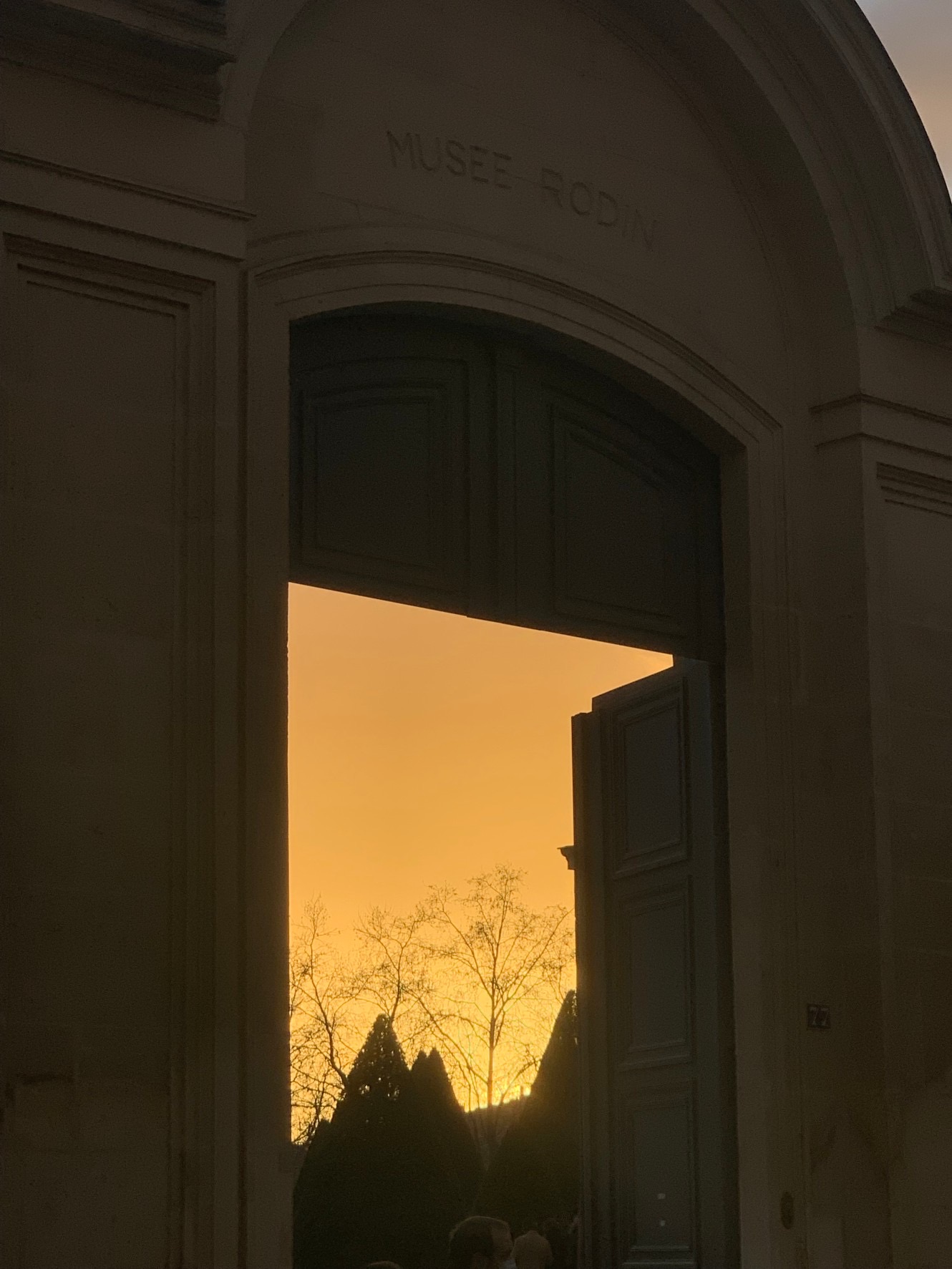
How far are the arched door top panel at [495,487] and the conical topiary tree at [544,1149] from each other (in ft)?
50.4

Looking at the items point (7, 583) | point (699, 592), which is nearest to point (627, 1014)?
point (699, 592)

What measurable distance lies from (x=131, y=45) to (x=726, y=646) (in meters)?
3.64

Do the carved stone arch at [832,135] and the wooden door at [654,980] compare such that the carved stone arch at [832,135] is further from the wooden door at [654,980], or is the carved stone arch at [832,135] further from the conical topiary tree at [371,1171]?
the conical topiary tree at [371,1171]

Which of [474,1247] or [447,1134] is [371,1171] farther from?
[474,1247]

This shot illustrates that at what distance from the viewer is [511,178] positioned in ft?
29.6

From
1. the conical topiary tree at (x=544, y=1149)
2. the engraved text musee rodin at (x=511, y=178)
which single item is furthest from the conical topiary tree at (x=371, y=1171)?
the engraved text musee rodin at (x=511, y=178)

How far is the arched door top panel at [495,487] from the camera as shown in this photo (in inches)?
335

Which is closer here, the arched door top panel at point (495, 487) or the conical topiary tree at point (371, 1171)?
the arched door top panel at point (495, 487)

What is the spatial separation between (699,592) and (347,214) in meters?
2.34

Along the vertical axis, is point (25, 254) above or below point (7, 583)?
above

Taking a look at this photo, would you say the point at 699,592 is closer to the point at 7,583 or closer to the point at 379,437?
the point at 379,437

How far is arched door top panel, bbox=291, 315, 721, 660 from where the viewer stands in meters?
8.51

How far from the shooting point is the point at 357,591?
8.49m

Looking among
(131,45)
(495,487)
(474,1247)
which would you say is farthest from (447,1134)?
(131,45)
